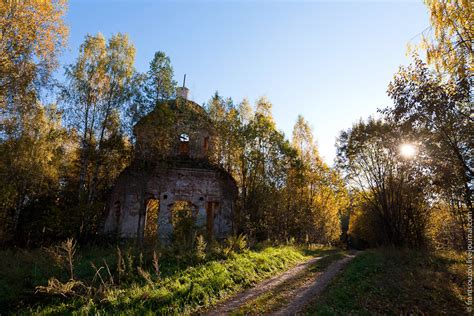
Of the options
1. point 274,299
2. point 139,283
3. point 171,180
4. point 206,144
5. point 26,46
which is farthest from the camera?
point 206,144

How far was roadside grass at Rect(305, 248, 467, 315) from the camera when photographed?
20.7 feet

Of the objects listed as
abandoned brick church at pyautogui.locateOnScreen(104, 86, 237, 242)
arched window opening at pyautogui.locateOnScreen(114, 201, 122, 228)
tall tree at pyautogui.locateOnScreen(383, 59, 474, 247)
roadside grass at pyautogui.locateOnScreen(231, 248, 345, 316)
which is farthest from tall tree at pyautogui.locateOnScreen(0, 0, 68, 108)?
tall tree at pyautogui.locateOnScreen(383, 59, 474, 247)

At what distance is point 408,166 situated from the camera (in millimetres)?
14156

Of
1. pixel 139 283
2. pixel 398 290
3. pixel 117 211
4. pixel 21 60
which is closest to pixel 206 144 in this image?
pixel 117 211

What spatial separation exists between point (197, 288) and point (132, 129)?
1023cm

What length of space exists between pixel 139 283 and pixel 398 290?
23.1ft

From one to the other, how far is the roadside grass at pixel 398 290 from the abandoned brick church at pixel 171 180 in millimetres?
7293

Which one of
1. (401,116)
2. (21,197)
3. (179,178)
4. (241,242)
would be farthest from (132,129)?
(401,116)

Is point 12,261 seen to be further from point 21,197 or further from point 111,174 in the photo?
point 111,174

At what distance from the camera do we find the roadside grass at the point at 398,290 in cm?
631

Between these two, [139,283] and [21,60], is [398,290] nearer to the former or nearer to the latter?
[139,283]

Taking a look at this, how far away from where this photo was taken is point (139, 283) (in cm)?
709

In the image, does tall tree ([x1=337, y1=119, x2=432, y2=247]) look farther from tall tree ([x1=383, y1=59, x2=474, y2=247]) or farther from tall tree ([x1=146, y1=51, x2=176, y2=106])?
tall tree ([x1=146, y1=51, x2=176, y2=106])


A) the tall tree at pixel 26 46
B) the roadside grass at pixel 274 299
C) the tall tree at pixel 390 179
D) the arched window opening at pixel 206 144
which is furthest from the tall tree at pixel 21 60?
the tall tree at pixel 390 179
